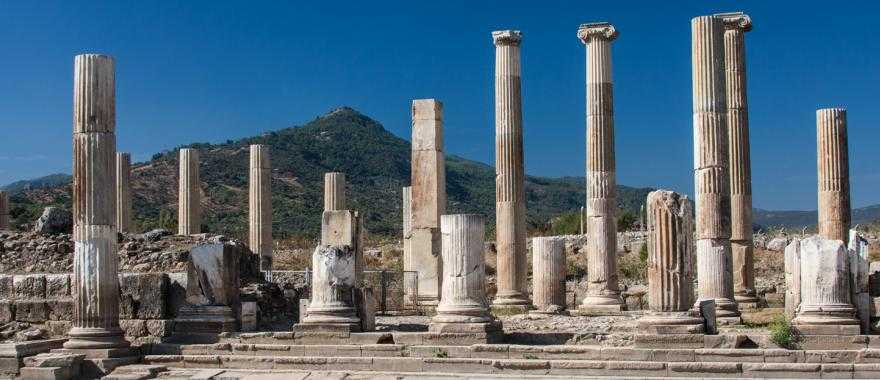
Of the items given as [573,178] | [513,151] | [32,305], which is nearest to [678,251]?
[513,151]

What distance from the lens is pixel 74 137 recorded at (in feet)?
70.0

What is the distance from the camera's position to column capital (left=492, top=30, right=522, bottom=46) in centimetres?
2927

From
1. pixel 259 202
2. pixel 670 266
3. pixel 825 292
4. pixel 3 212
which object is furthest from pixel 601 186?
pixel 3 212

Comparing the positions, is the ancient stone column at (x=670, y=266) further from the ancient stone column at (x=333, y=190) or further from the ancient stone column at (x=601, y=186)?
the ancient stone column at (x=333, y=190)

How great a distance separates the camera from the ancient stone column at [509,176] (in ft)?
94.6

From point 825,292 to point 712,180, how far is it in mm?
4115

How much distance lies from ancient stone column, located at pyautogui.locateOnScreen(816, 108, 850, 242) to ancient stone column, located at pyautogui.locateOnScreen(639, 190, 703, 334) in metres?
7.92

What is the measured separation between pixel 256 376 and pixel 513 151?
38.2ft

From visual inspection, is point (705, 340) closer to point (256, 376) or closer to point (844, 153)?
point (256, 376)

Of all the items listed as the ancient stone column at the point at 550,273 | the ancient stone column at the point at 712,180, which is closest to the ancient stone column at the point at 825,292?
the ancient stone column at the point at 712,180

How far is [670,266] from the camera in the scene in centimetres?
1956

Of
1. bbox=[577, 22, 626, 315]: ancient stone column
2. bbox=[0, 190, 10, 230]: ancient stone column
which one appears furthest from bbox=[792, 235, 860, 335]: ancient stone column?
bbox=[0, 190, 10, 230]: ancient stone column

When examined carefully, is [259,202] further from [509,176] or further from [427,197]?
[509,176]

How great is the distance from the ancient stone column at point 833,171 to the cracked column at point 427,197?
911 centimetres
